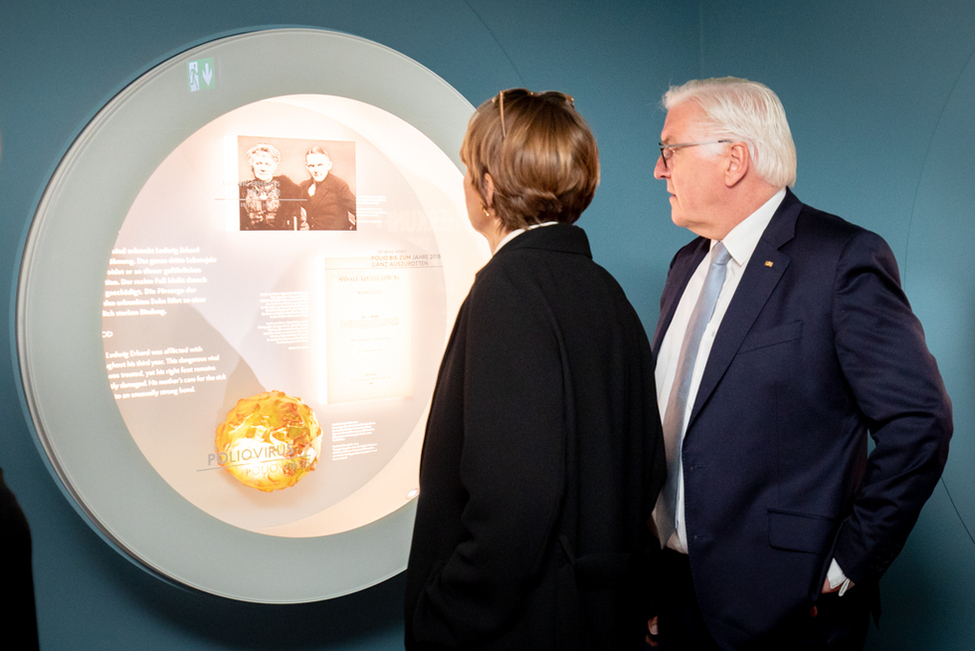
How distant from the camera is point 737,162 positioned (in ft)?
4.55

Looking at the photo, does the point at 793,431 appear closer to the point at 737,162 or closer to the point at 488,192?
the point at 737,162

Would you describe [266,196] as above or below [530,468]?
above

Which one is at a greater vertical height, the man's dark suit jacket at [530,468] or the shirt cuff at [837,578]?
the man's dark suit jacket at [530,468]

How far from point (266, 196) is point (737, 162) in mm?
904

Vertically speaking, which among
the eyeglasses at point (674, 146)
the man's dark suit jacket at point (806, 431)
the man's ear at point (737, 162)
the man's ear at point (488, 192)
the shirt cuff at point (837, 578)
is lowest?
the shirt cuff at point (837, 578)

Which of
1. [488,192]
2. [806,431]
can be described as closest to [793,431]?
[806,431]

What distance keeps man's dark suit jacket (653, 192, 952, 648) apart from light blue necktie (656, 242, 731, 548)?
0.06m

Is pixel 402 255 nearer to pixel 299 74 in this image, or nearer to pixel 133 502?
pixel 299 74

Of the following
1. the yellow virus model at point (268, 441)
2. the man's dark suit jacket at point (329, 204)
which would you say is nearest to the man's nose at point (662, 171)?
the man's dark suit jacket at point (329, 204)

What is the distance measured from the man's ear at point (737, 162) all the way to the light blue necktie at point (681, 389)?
137mm

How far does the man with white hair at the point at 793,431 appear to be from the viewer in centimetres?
117

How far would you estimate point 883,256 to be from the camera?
3.99 ft

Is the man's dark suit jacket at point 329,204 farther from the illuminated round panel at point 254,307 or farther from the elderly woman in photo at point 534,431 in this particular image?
the elderly woman in photo at point 534,431

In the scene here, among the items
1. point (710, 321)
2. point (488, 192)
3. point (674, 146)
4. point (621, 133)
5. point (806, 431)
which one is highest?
point (621, 133)
